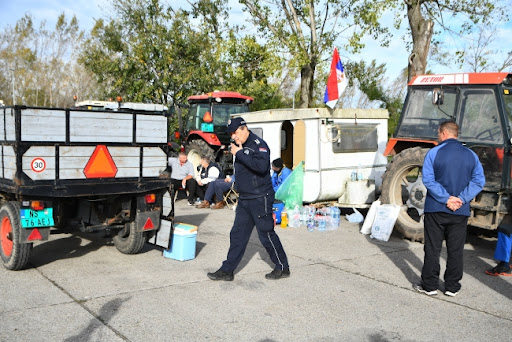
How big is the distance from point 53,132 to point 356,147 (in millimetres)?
6404

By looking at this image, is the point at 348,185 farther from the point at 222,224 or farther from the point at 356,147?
the point at 222,224

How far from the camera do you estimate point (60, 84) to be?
1801 inches

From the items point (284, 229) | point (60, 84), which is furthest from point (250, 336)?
point (60, 84)

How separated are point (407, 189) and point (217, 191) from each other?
4425 millimetres

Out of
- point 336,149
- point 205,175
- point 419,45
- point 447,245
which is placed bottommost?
point 447,245

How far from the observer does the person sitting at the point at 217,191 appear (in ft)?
36.2

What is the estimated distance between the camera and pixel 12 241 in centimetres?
569

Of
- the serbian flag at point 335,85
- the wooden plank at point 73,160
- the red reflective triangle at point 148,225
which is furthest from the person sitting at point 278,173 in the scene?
the wooden plank at point 73,160

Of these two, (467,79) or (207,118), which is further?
(207,118)

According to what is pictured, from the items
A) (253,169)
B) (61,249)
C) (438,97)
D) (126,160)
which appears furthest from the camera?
(438,97)

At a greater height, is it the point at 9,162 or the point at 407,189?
the point at 9,162

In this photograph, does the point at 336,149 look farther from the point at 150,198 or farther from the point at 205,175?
the point at 150,198

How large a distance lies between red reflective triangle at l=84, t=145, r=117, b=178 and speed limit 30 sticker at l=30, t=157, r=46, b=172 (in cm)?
47

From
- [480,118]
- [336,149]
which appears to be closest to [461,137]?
[480,118]
